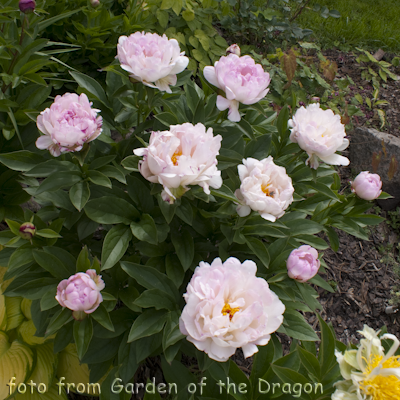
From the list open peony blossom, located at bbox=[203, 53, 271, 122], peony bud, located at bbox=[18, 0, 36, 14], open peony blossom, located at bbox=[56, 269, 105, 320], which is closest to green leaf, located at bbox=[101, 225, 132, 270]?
open peony blossom, located at bbox=[56, 269, 105, 320]

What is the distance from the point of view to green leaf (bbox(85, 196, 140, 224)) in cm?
126

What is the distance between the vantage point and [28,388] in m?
1.51

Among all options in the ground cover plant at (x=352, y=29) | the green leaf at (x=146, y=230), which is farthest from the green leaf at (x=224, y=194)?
the ground cover plant at (x=352, y=29)

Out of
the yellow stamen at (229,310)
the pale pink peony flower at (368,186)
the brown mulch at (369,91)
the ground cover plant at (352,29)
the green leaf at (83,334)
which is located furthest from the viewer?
the ground cover plant at (352,29)

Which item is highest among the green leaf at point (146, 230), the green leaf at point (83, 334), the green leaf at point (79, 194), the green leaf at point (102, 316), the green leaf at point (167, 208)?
the green leaf at point (167, 208)

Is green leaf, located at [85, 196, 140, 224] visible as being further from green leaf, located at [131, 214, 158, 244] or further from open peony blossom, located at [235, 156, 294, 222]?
open peony blossom, located at [235, 156, 294, 222]

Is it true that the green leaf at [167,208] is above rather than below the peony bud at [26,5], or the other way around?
below

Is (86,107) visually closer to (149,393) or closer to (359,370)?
(149,393)

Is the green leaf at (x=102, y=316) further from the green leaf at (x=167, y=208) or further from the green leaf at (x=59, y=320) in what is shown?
the green leaf at (x=167, y=208)

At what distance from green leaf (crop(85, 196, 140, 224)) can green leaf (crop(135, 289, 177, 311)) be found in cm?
27

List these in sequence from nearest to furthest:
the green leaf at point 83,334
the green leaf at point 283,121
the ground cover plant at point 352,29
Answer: the green leaf at point 83,334 < the green leaf at point 283,121 < the ground cover plant at point 352,29

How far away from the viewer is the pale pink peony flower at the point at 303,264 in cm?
117

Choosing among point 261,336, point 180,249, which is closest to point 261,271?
point 180,249

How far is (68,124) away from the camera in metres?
1.08
